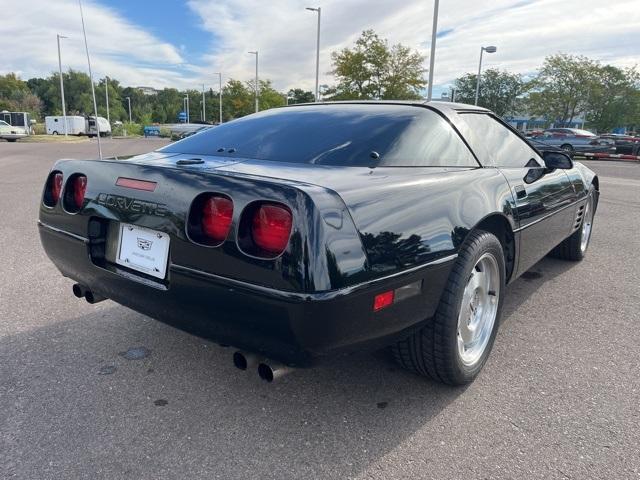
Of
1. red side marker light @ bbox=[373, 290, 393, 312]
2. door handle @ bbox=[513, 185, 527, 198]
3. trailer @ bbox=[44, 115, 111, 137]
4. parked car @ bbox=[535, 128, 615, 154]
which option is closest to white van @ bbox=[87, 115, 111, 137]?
trailer @ bbox=[44, 115, 111, 137]

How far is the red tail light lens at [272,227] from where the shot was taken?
166cm

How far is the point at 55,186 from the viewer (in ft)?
8.25

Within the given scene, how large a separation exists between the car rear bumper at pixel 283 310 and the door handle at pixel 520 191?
3.10 ft

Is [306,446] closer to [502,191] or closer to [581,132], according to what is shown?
[502,191]

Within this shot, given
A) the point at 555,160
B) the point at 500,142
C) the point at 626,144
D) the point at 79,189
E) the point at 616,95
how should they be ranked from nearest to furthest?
the point at 79,189 < the point at 500,142 < the point at 555,160 < the point at 626,144 < the point at 616,95

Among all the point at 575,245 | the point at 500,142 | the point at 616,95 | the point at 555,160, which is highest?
the point at 616,95

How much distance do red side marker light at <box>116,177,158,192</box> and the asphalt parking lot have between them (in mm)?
967

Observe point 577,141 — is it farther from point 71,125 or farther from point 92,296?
point 71,125

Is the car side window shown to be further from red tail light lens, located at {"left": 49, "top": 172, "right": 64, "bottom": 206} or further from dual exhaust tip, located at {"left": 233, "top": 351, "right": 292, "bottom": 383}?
red tail light lens, located at {"left": 49, "top": 172, "right": 64, "bottom": 206}

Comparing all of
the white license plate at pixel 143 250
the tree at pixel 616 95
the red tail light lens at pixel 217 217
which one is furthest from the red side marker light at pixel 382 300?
the tree at pixel 616 95

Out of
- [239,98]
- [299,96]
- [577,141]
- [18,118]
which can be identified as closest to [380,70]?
[577,141]

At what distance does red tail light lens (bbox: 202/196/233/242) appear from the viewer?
179 centimetres

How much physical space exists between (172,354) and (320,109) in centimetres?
165

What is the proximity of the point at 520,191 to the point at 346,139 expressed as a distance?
1105mm
